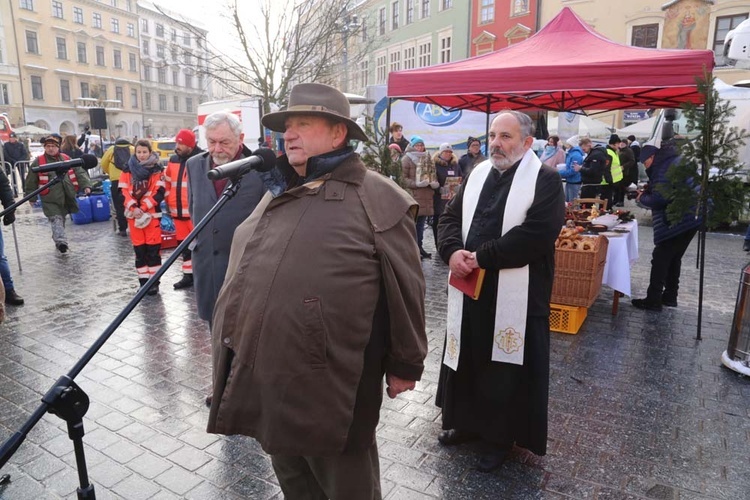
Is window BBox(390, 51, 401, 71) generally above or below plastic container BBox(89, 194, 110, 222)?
above

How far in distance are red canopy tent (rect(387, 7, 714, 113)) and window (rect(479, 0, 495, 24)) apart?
24139mm

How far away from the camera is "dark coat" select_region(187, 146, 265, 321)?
11.4 feet

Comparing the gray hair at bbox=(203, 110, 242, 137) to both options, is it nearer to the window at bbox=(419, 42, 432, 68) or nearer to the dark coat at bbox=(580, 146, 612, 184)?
the dark coat at bbox=(580, 146, 612, 184)

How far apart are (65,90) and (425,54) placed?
42852 mm

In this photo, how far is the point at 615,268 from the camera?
576 centimetres

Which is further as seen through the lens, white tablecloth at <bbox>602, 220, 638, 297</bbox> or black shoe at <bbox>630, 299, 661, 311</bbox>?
black shoe at <bbox>630, 299, 661, 311</bbox>

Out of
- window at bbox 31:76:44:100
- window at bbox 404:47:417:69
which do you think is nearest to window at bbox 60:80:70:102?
window at bbox 31:76:44:100

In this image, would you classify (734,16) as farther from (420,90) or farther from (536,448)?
(536,448)

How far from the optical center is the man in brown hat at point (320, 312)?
1.83m

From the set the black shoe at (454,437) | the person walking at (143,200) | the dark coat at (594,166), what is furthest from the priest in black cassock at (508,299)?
the dark coat at (594,166)

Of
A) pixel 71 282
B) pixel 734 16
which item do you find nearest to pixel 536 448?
pixel 71 282

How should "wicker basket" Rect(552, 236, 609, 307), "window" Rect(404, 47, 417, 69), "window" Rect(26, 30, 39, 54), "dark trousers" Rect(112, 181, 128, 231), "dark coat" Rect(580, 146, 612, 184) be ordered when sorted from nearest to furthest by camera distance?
"wicker basket" Rect(552, 236, 609, 307) → "dark trousers" Rect(112, 181, 128, 231) → "dark coat" Rect(580, 146, 612, 184) → "window" Rect(404, 47, 417, 69) → "window" Rect(26, 30, 39, 54)

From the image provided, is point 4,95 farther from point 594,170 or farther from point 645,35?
point 594,170

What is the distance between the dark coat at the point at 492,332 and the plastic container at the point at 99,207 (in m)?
11.6
